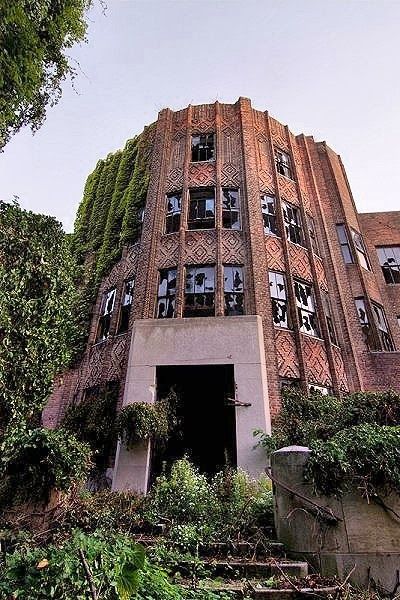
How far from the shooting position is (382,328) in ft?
61.2

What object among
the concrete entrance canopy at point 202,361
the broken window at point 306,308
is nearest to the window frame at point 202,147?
the broken window at point 306,308

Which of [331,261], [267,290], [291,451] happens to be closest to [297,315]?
[267,290]

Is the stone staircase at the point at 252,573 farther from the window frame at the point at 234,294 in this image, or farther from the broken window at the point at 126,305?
the broken window at the point at 126,305

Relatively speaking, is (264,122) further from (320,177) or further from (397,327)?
(397,327)

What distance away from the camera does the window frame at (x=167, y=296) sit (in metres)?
15.0

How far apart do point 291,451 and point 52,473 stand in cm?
505

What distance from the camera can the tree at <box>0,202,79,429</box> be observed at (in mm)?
7008

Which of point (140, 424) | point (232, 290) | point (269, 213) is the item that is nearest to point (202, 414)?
point (140, 424)

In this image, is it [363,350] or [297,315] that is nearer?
[297,315]

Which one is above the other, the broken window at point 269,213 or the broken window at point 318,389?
the broken window at point 269,213

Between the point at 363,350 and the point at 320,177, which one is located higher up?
the point at 320,177

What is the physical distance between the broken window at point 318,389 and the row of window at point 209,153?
11735mm

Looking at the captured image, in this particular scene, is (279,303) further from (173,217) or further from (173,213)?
(173,213)

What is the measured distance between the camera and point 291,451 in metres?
7.38
